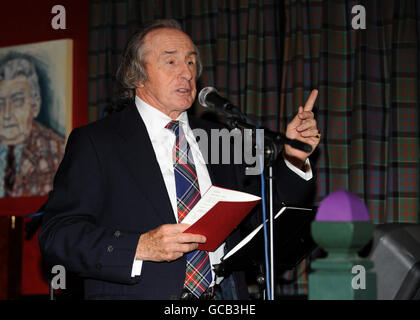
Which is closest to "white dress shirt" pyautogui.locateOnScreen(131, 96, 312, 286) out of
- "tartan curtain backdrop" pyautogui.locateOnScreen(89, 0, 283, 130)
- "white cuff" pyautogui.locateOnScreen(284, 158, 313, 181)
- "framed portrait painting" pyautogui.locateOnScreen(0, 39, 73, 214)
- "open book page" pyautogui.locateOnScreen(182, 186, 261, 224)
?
"white cuff" pyautogui.locateOnScreen(284, 158, 313, 181)

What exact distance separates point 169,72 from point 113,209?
577 millimetres

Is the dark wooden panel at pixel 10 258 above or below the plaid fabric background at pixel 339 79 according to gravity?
below

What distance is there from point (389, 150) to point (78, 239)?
227 centimetres

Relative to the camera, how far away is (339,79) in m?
3.53

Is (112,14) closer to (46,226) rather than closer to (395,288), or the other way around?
(46,226)

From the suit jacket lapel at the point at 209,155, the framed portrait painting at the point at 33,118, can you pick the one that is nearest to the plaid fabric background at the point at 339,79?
the framed portrait painting at the point at 33,118

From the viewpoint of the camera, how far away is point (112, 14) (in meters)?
4.08

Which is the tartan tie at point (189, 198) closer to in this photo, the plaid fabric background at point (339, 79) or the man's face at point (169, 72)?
the man's face at point (169, 72)

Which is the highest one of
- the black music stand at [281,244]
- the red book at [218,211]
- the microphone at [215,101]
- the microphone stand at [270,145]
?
the microphone at [215,101]

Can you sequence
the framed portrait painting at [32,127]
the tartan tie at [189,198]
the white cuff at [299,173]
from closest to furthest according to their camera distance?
the tartan tie at [189,198] → the white cuff at [299,173] → the framed portrait painting at [32,127]

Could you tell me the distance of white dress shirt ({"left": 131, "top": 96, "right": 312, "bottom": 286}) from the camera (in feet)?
6.62

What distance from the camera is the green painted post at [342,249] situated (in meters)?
1.04

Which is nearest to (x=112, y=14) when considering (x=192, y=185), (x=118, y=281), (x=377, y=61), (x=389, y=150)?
(x=377, y=61)

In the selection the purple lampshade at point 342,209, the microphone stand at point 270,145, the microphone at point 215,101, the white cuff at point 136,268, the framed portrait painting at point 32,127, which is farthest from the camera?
the framed portrait painting at point 32,127
